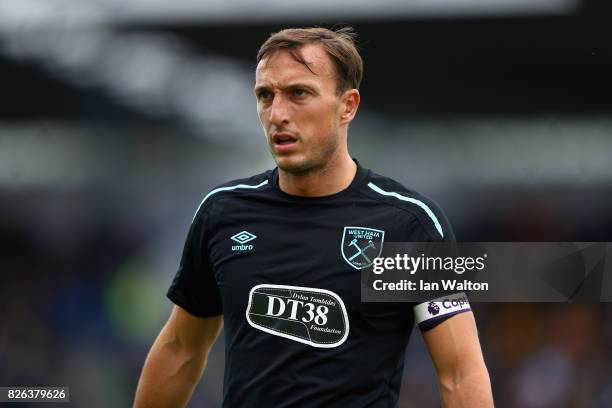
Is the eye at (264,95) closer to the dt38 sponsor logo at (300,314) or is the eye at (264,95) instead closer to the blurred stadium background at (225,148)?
the dt38 sponsor logo at (300,314)

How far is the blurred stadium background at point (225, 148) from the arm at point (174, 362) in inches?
132

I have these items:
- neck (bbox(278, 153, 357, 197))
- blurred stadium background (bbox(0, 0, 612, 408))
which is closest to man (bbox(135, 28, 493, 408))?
neck (bbox(278, 153, 357, 197))

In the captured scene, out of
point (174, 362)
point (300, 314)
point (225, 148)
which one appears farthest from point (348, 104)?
point (225, 148)

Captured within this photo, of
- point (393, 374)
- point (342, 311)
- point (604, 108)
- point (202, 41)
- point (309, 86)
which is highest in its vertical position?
point (202, 41)

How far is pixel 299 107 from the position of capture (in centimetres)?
236

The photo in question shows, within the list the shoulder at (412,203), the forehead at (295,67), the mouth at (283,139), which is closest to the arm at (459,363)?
the shoulder at (412,203)

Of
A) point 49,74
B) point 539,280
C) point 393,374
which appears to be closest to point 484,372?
point 393,374

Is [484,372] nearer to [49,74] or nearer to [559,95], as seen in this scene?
[559,95]

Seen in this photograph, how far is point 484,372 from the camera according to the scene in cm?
221

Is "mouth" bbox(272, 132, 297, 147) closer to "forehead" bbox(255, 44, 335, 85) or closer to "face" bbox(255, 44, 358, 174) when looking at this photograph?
"face" bbox(255, 44, 358, 174)

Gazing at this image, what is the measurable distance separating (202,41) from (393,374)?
13.4 ft

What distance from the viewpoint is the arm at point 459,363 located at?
2184 mm

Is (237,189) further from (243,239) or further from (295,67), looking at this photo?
(295,67)

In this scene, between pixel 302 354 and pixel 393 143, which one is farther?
pixel 393 143
